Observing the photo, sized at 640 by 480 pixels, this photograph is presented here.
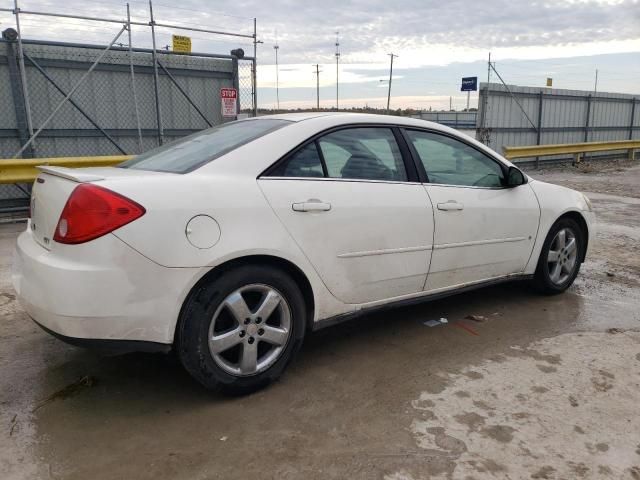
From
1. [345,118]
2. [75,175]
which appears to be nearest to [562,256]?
[345,118]

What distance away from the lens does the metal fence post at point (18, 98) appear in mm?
8086

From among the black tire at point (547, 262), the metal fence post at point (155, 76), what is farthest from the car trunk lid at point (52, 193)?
the metal fence post at point (155, 76)

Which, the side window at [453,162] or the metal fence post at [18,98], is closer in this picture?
the side window at [453,162]

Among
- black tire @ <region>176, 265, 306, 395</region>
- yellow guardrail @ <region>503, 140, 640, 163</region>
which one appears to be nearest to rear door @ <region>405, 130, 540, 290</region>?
black tire @ <region>176, 265, 306, 395</region>

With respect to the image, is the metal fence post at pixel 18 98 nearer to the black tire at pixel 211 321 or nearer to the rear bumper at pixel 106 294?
the rear bumper at pixel 106 294

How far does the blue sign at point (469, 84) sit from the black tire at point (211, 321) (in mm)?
16015

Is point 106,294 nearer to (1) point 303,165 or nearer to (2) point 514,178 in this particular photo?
(1) point 303,165

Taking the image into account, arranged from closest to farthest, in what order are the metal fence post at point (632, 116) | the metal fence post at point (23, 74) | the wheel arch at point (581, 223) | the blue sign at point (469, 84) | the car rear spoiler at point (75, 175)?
the car rear spoiler at point (75, 175), the wheel arch at point (581, 223), the metal fence post at point (23, 74), the blue sign at point (469, 84), the metal fence post at point (632, 116)

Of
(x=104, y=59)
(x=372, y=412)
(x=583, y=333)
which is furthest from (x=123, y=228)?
(x=104, y=59)

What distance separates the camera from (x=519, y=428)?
2.74 meters

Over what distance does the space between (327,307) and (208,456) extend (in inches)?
44.2

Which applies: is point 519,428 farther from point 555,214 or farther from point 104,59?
point 104,59

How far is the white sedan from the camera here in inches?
103

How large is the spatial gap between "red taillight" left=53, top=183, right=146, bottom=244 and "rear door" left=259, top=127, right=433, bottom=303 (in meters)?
0.75
